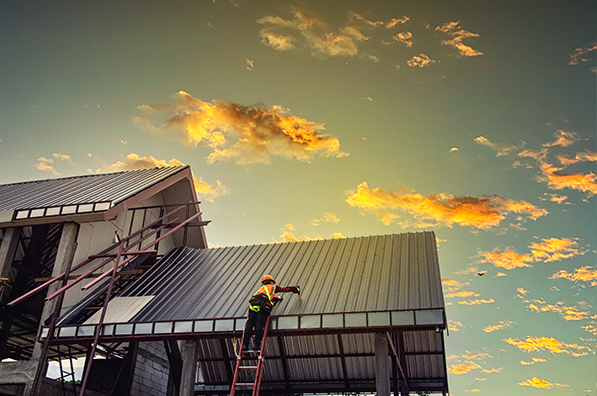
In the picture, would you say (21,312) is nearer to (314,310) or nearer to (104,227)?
(104,227)

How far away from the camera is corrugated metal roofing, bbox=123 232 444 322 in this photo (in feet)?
49.4

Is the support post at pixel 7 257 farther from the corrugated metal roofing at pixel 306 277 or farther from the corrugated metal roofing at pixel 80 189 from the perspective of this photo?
the corrugated metal roofing at pixel 306 277

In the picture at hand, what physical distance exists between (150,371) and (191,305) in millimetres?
6464

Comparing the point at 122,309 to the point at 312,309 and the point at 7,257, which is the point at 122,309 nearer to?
the point at 7,257

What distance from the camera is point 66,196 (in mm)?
20406

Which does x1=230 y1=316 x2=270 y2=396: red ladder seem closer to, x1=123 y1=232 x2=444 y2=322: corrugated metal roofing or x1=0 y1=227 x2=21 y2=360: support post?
x1=123 y1=232 x2=444 y2=322: corrugated metal roofing

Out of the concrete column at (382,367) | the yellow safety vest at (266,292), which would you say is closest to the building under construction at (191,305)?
the concrete column at (382,367)

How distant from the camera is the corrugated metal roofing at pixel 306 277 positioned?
49.4ft

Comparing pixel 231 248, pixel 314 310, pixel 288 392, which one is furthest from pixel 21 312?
pixel 314 310

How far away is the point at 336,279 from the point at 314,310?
247 centimetres

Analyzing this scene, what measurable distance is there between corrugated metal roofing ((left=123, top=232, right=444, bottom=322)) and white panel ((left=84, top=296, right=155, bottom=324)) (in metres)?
0.32

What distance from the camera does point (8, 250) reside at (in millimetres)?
18594

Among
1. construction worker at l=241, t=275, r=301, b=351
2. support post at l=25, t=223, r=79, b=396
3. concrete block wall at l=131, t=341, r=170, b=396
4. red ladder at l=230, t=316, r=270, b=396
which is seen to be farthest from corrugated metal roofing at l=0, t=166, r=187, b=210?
red ladder at l=230, t=316, r=270, b=396

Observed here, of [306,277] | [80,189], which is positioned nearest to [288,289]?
[306,277]
